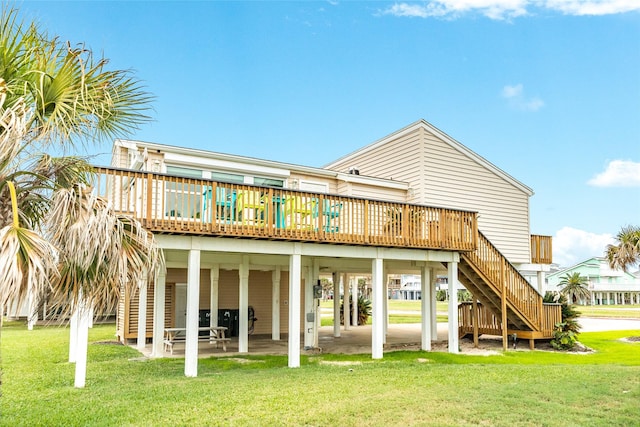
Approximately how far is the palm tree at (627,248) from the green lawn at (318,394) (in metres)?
14.1

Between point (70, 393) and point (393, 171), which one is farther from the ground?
point (393, 171)

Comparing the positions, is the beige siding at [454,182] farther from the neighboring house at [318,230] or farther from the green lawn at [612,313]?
the green lawn at [612,313]

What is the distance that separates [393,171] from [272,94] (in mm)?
18874

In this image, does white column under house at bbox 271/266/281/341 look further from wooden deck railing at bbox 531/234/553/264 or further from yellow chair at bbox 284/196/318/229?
wooden deck railing at bbox 531/234/553/264

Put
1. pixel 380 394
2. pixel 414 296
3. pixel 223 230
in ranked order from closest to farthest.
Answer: pixel 380 394, pixel 223 230, pixel 414 296

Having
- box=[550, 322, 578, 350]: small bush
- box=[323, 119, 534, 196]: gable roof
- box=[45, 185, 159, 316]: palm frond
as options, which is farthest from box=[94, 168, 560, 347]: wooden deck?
box=[323, 119, 534, 196]: gable roof

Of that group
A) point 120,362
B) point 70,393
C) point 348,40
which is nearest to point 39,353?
point 120,362

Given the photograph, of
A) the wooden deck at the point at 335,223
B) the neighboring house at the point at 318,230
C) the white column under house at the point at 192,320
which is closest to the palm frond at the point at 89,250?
the neighboring house at the point at 318,230

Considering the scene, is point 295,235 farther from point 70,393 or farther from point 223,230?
point 70,393

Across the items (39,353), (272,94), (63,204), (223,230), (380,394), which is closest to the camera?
(63,204)

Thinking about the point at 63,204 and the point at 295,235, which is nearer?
the point at 63,204

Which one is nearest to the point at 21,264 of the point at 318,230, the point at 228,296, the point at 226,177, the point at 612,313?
the point at 318,230

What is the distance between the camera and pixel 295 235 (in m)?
11.5

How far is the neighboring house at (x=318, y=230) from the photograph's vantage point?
10539 mm
